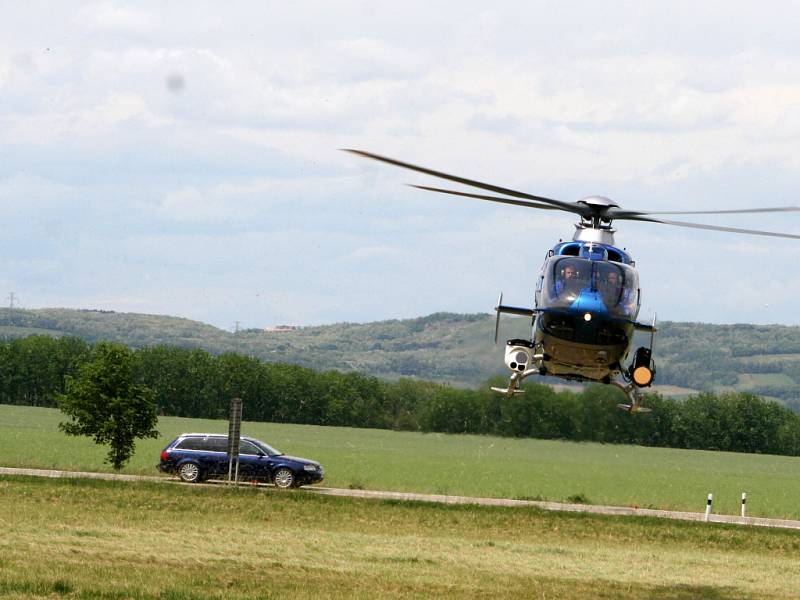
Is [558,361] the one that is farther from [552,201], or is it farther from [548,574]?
[548,574]

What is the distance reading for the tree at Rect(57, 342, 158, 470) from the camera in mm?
50781

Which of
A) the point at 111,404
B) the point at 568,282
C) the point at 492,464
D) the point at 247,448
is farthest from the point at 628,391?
the point at 492,464

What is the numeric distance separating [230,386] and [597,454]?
4909 cm

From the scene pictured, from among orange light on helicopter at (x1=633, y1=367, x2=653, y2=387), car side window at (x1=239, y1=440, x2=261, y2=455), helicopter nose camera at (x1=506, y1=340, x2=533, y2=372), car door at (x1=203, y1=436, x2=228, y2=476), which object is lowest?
car door at (x1=203, y1=436, x2=228, y2=476)

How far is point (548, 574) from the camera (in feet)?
83.7

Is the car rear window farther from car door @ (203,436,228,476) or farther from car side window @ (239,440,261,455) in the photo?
car side window @ (239,440,261,455)

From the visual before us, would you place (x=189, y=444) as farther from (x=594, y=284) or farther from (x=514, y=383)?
(x=594, y=284)

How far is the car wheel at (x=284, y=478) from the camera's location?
45.1 m

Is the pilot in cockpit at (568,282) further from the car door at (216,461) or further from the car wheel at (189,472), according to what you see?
the car wheel at (189,472)

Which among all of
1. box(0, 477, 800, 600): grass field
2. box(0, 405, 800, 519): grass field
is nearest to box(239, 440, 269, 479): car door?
box(0, 477, 800, 600): grass field

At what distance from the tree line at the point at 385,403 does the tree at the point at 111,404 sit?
103ft

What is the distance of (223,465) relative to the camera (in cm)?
4534

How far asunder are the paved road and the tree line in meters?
31.9

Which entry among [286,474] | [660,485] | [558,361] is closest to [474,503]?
[286,474]
